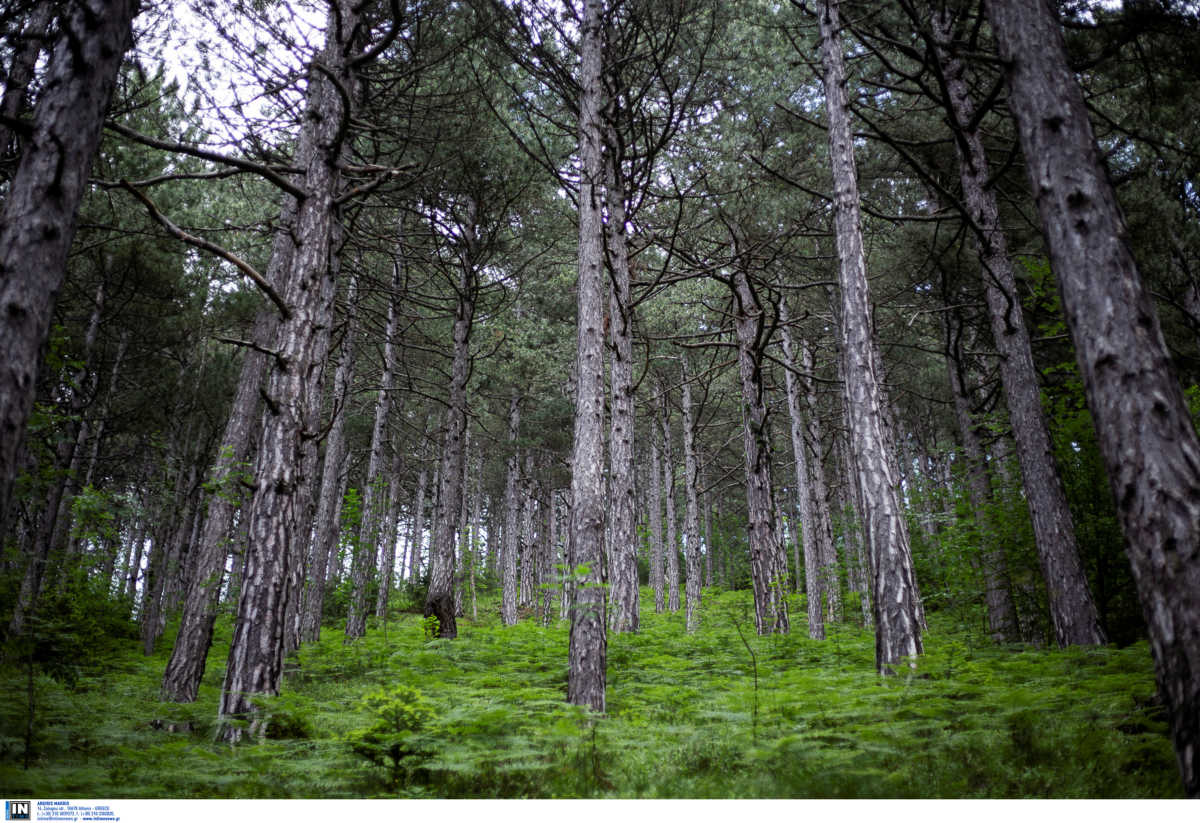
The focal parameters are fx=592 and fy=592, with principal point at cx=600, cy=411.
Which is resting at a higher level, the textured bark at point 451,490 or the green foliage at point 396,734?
the textured bark at point 451,490

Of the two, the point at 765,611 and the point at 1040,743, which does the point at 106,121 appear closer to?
the point at 1040,743

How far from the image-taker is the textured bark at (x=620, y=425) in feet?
31.0

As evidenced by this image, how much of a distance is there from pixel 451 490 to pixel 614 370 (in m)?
3.84

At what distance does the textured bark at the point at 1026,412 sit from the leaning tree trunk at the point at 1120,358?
3212 millimetres

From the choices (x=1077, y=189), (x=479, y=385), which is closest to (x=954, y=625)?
(x=1077, y=189)

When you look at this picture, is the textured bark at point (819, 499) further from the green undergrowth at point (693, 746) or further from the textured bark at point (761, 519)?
the green undergrowth at point (693, 746)

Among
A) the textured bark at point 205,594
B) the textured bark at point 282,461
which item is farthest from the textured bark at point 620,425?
the textured bark at point 205,594

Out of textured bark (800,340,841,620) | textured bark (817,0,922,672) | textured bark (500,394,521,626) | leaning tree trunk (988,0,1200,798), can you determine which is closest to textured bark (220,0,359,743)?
leaning tree trunk (988,0,1200,798)

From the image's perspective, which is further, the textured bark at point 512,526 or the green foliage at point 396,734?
the textured bark at point 512,526

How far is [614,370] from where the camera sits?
975cm

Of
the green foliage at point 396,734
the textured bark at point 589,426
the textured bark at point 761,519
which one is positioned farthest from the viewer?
the textured bark at point 761,519

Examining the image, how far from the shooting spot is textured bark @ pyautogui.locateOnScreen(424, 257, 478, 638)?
10758 mm

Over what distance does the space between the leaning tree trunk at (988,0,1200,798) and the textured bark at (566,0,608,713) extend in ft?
10.8

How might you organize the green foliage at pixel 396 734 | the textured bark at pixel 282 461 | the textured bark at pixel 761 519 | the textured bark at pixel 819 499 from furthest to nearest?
the textured bark at pixel 819 499
the textured bark at pixel 761 519
the textured bark at pixel 282 461
the green foliage at pixel 396 734
